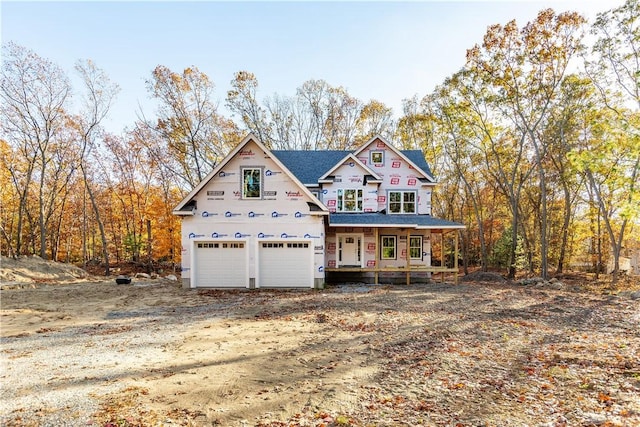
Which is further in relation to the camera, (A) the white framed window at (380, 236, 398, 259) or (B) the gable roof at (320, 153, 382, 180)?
(A) the white framed window at (380, 236, 398, 259)

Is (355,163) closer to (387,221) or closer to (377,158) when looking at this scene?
(377,158)

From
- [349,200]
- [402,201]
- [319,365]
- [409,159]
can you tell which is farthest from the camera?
[409,159]

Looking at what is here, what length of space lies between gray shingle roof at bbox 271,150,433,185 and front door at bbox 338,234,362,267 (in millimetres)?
4033

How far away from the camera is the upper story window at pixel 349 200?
20.1 m

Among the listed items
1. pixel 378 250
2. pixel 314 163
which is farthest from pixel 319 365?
pixel 314 163

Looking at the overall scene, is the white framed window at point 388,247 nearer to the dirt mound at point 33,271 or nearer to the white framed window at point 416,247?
the white framed window at point 416,247

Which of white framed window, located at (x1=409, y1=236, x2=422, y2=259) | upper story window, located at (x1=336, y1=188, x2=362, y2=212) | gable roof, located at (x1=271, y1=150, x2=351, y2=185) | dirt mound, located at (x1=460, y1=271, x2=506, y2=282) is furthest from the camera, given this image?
dirt mound, located at (x1=460, y1=271, x2=506, y2=282)

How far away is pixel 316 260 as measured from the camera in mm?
16000

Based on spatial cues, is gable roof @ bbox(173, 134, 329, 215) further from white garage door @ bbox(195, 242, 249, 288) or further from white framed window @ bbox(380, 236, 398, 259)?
white framed window @ bbox(380, 236, 398, 259)

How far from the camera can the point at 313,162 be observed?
22438 millimetres

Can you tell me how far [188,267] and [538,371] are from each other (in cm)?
1420

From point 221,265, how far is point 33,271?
12384mm

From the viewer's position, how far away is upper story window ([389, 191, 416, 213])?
67.2 feet

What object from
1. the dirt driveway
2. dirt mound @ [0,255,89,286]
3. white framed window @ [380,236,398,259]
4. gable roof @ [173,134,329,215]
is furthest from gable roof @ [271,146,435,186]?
dirt mound @ [0,255,89,286]
